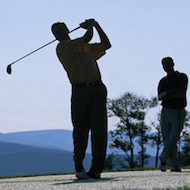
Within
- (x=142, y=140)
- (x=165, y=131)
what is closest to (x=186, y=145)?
(x=142, y=140)

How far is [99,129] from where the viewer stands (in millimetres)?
8805

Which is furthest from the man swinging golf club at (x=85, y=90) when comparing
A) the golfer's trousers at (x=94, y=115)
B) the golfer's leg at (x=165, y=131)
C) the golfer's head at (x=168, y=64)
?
the golfer's leg at (x=165, y=131)

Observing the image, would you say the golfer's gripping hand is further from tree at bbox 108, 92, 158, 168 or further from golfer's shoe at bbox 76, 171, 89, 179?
tree at bbox 108, 92, 158, 168

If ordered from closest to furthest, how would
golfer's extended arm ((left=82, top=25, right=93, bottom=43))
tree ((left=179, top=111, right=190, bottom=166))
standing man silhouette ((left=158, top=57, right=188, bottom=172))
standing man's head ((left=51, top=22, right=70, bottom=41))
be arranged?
1. golfer's extended arm ((left=82, top=25, right=93, bottom=43))
2. standing man's head ((left=51, top=22, right=70, bottom=41))
3. standing man silhouette ((left=158, top=57, right=188, bottom=172))
4. tree ((left=179, top=111, right=190, bottom=166))

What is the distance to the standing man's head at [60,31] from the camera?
8.96m

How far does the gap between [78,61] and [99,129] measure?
1.05m

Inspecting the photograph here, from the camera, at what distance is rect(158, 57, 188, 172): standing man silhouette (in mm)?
10891

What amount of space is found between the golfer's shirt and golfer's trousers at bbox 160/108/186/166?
2.62 meters

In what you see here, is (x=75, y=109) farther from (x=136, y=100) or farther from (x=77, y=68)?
(x=136, y=100)

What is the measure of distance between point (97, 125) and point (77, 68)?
89cm

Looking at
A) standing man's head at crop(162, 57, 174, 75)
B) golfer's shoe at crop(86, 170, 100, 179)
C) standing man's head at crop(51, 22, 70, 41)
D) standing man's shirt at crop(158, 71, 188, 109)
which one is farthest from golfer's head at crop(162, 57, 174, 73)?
golfer's shoe at crop(86, 170, 100, 179)

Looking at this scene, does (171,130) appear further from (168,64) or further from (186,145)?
(186,145)

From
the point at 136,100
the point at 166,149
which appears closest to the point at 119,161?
the point at 136,100

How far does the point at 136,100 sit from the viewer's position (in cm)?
5578
